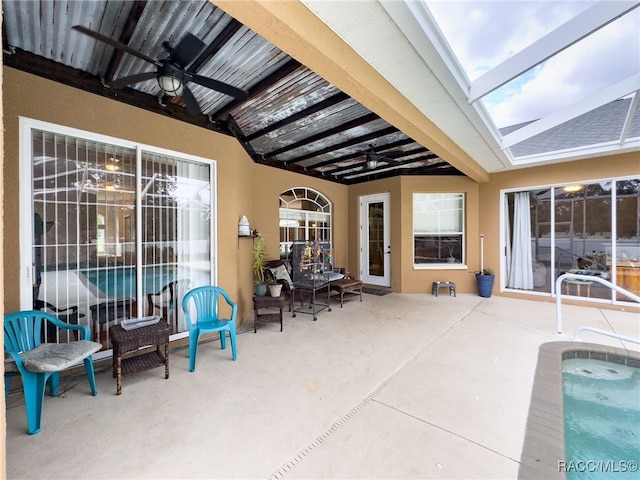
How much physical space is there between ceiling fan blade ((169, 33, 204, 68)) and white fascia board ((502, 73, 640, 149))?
165 inches

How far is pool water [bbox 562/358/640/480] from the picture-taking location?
1.89 metres

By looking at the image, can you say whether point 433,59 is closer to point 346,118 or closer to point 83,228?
point 346,118

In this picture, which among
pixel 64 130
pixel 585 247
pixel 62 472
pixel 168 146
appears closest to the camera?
pixel 62 472

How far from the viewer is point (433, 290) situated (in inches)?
249

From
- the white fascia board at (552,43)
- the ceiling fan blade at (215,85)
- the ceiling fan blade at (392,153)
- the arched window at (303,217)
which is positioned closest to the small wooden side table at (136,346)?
the ceiling fan blade at (215,85)

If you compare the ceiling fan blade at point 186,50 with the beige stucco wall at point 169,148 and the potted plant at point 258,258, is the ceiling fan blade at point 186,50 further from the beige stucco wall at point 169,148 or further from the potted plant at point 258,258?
the potted plant at point 258,258

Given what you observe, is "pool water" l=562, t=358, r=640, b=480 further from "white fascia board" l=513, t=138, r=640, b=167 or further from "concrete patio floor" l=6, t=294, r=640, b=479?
"white fascia board" l=513, t=138, r=640, b=167

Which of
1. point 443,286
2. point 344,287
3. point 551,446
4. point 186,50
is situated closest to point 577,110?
point 551,446

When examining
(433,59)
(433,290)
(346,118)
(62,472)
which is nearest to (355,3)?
(433,59)

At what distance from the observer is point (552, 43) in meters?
2.32

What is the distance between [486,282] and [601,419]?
3.76 meters

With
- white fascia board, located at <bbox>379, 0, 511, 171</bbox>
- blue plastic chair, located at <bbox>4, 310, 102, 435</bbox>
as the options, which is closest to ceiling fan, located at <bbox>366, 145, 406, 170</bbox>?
white fascia board, located at <bbox>379, 0, 511, 171</bbox>

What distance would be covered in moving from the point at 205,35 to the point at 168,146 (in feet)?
4.77

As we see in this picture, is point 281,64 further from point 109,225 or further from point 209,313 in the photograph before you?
point 209,313
